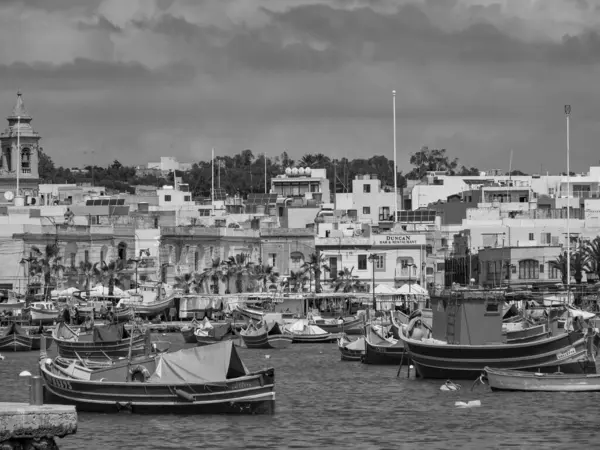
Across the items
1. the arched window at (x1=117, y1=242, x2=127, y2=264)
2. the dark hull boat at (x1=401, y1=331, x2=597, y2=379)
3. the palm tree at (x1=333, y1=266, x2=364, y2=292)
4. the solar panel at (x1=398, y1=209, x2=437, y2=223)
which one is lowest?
the dark hull boat at (x1=401, y1=331, x2=597, y2=379)

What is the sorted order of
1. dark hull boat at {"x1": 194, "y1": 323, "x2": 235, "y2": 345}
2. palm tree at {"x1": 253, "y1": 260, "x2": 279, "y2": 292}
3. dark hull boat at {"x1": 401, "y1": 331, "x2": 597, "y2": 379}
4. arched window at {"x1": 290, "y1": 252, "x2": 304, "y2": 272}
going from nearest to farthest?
1. dark hull boat at {"x1": 401, "y1": 331, "x2": 597, "y2": 379}
2. dark hull boat at {"x1": 194, "y1": 323, "x2": 235, "y2": 345}
3. palm tree at {"x1": 253, "y1": 260, "x2": 279, "y2": 292}
4. arched window at {"x1": 290, "y1": 252, "x2": 304, "y2": 272}

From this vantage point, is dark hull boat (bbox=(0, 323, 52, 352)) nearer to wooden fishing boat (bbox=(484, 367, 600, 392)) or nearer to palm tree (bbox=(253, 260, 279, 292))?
palm tree (bbox=(253, 260, 279, 292))

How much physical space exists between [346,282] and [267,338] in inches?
1288

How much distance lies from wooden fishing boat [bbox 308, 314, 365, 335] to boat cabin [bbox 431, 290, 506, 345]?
4350cm

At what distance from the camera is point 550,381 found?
5528 centimetres

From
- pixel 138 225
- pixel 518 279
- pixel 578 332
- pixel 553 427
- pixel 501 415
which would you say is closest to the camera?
pixel 553 427

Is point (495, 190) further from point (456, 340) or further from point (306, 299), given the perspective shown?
point (456, 340)

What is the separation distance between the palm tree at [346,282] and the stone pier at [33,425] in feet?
335

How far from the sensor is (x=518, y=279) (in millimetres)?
119188

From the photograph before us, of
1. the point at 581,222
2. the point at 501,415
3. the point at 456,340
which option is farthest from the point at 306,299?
the point at 501,415

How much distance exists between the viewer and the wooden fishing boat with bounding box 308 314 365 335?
105312mm

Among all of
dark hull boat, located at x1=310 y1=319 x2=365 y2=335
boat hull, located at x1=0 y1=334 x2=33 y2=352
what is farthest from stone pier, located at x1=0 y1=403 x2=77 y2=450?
dark hull boat, located at x1=310 y1=319 x2=365 y2=335

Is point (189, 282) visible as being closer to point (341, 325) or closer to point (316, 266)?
point (316, 266)

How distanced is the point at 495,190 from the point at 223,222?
2655 centimetres
